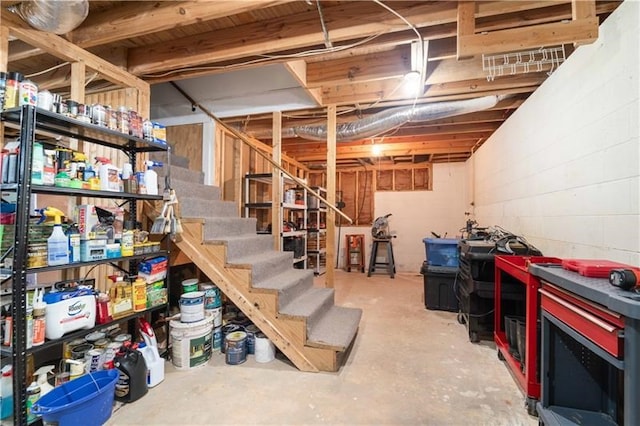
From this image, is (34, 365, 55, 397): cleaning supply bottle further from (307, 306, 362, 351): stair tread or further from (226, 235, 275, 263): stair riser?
(307, 306, 362, 351): stair tread

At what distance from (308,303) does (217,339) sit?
847 mm

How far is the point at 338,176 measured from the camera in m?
7.21

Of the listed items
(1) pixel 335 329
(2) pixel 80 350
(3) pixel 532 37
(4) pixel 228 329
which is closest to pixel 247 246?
(4) pixel 228 329

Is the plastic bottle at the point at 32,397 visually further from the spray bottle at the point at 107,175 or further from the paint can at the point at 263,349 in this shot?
the paint can at the point at 263,349

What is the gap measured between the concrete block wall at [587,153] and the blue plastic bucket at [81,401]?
9.55 feet

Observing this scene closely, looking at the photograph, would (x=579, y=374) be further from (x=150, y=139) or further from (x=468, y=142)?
(x=468, y=142)

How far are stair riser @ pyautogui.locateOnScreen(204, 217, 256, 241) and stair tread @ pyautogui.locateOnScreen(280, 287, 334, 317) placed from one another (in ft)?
2.97

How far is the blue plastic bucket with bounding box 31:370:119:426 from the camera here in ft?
4.68

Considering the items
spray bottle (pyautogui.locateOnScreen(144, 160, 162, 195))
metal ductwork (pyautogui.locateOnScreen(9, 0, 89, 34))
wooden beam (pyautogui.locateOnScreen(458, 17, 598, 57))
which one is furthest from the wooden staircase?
wooden beam (pyautogui.locateOnScreen(458, 17, 598, 57))

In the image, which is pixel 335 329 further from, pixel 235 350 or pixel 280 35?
pixel 280 35

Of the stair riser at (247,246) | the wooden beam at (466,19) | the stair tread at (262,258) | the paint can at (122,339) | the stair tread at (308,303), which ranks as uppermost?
the wooden beam at (466,19)

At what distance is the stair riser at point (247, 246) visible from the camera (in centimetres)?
258

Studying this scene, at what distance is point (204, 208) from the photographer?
2957 millimetres

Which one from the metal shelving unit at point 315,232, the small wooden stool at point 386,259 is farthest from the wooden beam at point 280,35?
the small wooden stool at point 386,259
